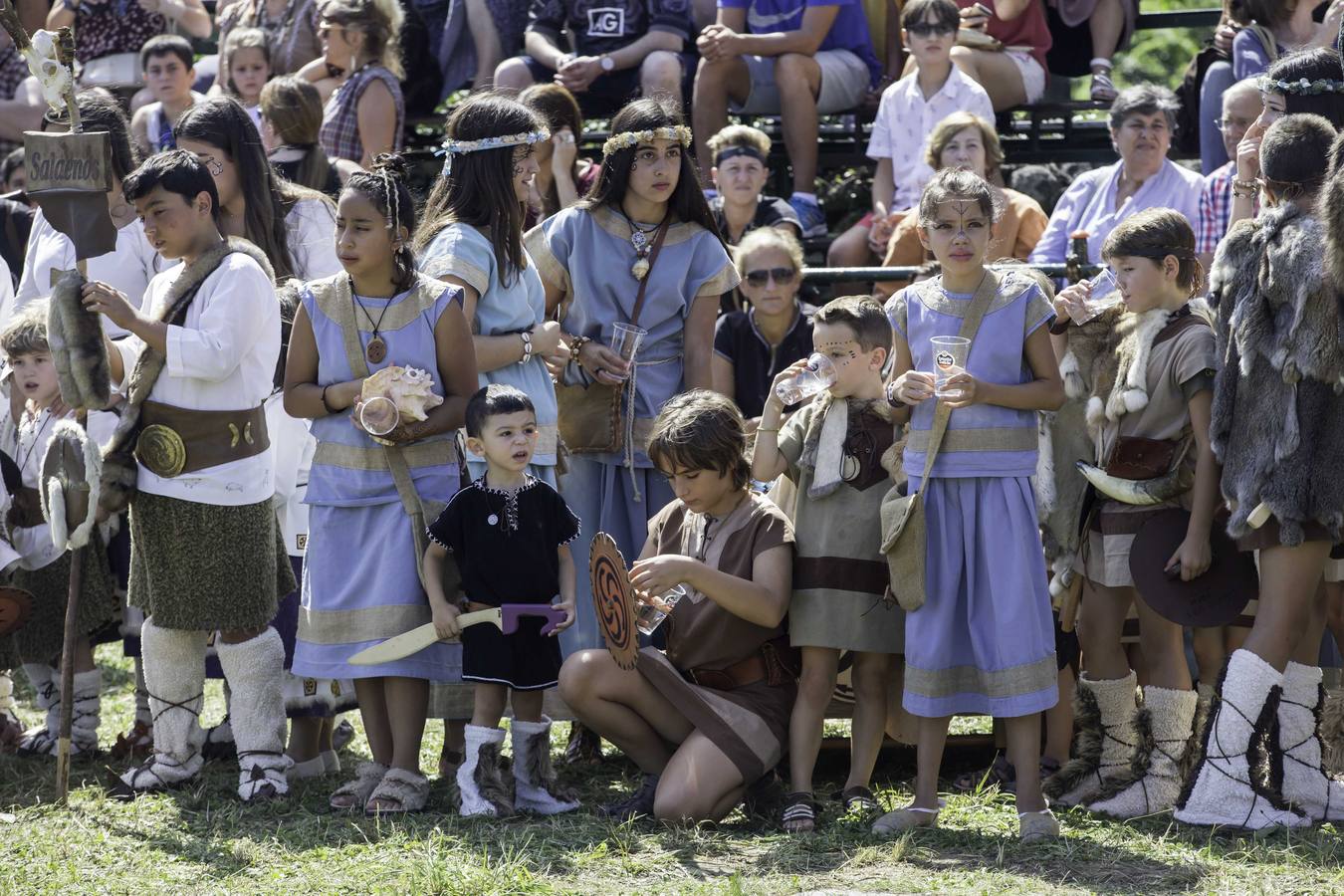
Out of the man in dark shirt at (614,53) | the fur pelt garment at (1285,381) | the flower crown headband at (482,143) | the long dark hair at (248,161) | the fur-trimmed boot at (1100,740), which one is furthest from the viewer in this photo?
the man in dark shirt at (614,53)

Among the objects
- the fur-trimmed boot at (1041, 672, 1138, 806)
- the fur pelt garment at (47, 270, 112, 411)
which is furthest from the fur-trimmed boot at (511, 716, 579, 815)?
the fur pelt garment at (47, 270, 112, 411)

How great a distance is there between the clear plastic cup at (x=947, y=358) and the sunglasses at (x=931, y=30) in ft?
12.8

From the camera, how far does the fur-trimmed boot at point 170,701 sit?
5098mm

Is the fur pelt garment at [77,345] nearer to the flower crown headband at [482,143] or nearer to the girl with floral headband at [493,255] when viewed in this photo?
the girl with floral headband at [493,255]

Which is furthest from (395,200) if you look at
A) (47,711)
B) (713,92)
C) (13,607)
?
(713,92)

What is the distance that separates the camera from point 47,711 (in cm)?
600

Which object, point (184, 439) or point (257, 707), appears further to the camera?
point (257, 707)

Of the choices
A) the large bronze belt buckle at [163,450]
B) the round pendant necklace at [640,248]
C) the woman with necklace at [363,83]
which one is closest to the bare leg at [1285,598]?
the round pendant necklace at [640,248]

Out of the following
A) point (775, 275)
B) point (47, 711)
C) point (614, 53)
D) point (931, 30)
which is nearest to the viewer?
point (47, 711)

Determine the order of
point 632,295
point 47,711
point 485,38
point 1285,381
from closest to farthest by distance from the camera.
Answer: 1. point 1285,381
2. point 632,295
3. point 47,711
4. point 485,38

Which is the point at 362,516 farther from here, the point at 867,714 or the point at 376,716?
the point at 867,714

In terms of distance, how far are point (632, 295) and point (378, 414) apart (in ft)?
3.68

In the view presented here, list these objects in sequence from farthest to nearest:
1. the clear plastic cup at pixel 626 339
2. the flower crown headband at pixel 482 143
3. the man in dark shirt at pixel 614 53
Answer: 1. the man in dark shirt at pixel 614 53
2. the clear plastic cup at pixel 626 339
3. the flower crown headband at pixel 482 143

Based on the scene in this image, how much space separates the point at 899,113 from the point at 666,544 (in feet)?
12.7
